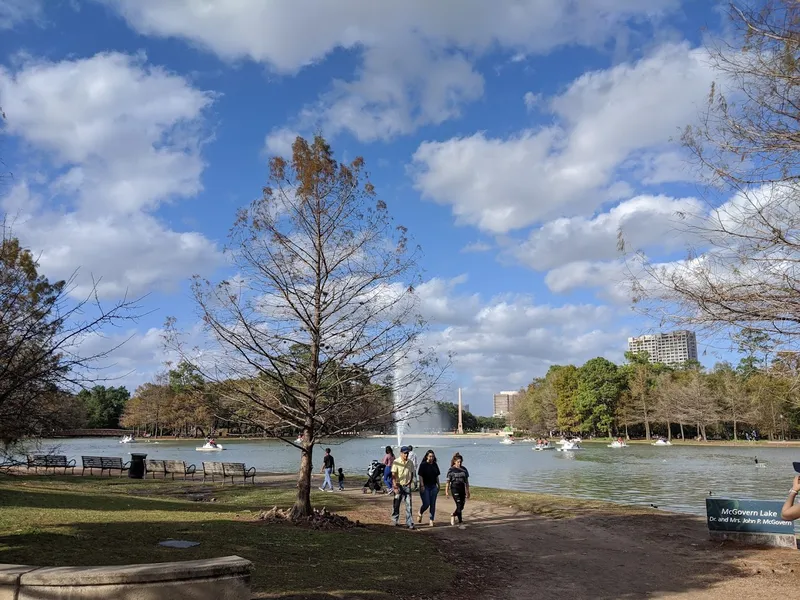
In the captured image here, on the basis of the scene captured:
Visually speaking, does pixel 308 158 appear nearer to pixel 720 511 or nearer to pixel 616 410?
pixel 720 511

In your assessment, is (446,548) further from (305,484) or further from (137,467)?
(137,467)

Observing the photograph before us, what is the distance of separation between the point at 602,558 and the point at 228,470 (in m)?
18.5

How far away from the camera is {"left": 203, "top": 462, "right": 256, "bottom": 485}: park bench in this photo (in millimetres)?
25688

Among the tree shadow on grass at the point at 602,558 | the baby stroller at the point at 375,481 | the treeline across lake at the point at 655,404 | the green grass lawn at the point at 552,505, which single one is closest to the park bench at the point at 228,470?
the baby stroller at the point at 375,481

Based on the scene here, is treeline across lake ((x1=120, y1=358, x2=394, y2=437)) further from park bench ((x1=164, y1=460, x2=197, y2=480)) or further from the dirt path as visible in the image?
park bench ((x1=164, y1=460, x2=197, y2=480))

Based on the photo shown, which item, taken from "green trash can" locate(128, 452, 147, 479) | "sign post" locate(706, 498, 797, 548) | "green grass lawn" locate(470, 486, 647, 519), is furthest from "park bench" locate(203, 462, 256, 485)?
"sign post" locate(706, 498, 797, 548)

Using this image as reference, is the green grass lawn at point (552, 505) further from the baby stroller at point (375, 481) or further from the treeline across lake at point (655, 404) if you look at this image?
the treeline across lake at point (655, 404)

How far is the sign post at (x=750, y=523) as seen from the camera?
12586 millimetres

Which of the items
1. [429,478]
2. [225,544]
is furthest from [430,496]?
[225,544]

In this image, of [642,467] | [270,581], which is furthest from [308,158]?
[642,467]

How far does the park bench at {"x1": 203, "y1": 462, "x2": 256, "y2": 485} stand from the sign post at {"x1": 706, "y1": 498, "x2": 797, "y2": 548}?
→ 17.6m

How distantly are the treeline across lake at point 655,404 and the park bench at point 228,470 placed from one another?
65.2 meters

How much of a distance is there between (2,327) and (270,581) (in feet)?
15.6

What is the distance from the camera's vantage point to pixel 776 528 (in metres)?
12.6
